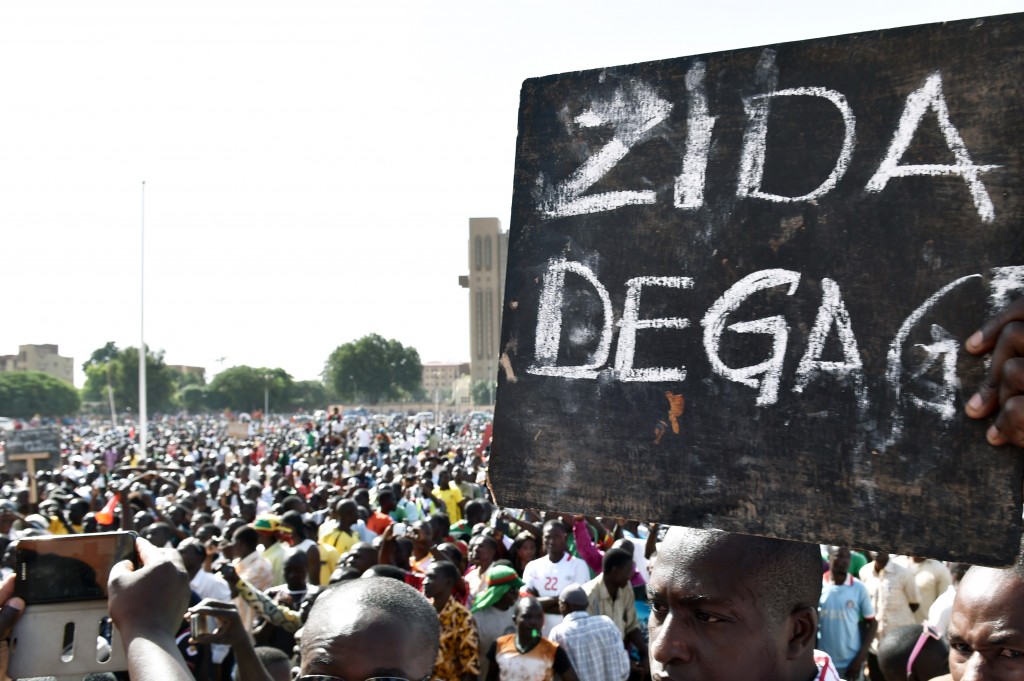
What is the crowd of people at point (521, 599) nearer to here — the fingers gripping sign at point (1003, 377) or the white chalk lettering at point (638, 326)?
the fingers gripping sign at point (1003, 377)

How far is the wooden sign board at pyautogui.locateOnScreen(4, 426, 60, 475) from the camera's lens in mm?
18328

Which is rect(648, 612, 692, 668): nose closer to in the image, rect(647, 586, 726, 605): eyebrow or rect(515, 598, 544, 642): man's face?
rect(647, 586, 726, 605): eyebrow

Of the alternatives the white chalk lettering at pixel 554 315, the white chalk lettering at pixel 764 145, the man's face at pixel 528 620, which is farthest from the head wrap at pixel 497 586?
the white chalk lettering at pixel 764 145

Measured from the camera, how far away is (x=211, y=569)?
303 inches

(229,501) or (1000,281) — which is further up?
(1000,281)

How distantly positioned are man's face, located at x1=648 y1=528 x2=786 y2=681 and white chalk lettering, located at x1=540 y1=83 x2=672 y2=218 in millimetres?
812

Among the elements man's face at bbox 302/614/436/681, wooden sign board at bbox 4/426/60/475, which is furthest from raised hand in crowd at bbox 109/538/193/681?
wooden sign board at bbox 4/426/60/475

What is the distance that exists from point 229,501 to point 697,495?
1319 centimetres

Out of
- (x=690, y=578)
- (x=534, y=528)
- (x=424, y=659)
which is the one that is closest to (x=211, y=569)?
(x=534, y=528)

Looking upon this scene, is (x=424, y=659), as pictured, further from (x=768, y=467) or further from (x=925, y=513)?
(x=925, y=513)

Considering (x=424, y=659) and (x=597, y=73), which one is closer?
(x=597, y=73)

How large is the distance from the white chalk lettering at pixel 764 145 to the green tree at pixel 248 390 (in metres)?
96.4

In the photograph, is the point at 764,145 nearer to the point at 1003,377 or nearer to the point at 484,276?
the point at 1003,377

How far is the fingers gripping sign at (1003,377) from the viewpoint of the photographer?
4.91ft
